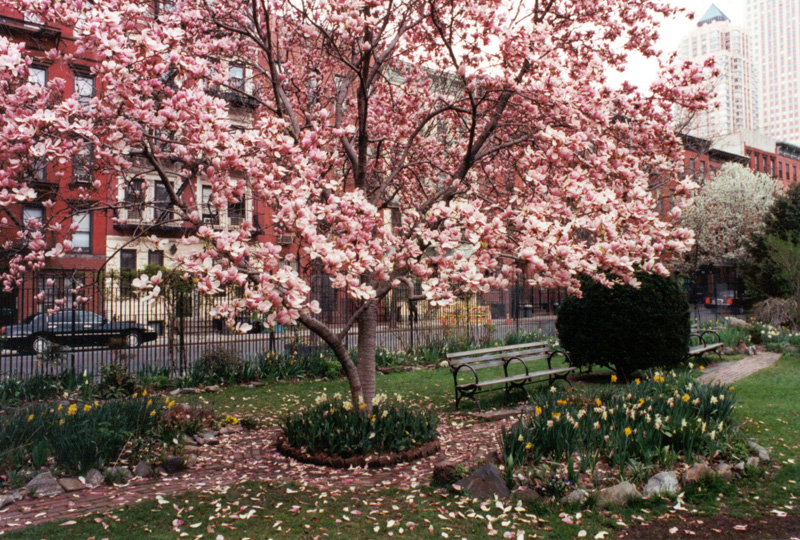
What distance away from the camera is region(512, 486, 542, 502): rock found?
14.4ft

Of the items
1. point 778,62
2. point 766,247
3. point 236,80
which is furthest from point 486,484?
point 778,62

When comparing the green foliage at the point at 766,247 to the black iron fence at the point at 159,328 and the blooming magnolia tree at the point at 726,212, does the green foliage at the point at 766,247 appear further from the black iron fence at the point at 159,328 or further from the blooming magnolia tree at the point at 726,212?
the black iron fence at the point at 159,328

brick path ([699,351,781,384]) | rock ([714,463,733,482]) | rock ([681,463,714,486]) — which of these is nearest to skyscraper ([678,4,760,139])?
brick path ([699,351,781,384])

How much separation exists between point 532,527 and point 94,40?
196 inches

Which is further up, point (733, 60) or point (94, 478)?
point (733, 60)

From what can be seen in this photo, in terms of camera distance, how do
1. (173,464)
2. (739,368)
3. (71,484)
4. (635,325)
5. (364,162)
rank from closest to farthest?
(71,484) < (173,464) < (364,162) < (635,325) < (739,368)

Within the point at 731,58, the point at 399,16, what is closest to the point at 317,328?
the point at 399,16

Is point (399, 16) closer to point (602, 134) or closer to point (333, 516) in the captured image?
point (602, 134)

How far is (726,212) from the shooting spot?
128 feet

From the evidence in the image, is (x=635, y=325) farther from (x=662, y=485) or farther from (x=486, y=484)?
(x=486, y=484)

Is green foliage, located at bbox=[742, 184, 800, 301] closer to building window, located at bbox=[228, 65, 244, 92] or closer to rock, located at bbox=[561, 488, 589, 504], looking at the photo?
building window, located at bbox=[228, 65, 244, 92]

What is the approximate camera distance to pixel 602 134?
19.3 feet

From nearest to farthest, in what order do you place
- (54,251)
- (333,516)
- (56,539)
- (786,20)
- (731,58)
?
(56,539)
(333,516)
(54,251)
(731,58)
(786,20)

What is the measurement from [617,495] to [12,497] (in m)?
4.89
